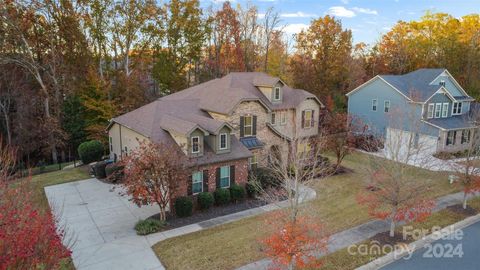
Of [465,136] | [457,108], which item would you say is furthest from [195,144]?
[457,108]

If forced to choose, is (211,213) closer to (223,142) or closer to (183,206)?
(183,206)

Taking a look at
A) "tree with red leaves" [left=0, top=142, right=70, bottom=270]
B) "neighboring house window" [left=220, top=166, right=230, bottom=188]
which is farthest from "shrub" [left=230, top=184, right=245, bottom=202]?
"tree with red leaves" [left=0, top=142, right=70, bottom=270]

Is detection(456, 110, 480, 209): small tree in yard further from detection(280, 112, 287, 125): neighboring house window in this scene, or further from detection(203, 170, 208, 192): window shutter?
detection(203, 170, 208, 192): window shutter

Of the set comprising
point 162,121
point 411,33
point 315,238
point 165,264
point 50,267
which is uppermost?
point 411,33

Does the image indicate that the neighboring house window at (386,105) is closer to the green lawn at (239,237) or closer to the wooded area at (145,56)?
the wooded area at (145,56)

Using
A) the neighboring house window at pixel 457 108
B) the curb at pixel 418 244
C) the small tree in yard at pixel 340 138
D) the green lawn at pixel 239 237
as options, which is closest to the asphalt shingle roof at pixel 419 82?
the neighboring house window at pixel 457 108

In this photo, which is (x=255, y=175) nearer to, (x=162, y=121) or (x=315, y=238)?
(x=162, y=121)

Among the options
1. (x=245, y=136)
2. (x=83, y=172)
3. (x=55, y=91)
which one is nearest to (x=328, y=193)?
(x=245, y=136)
